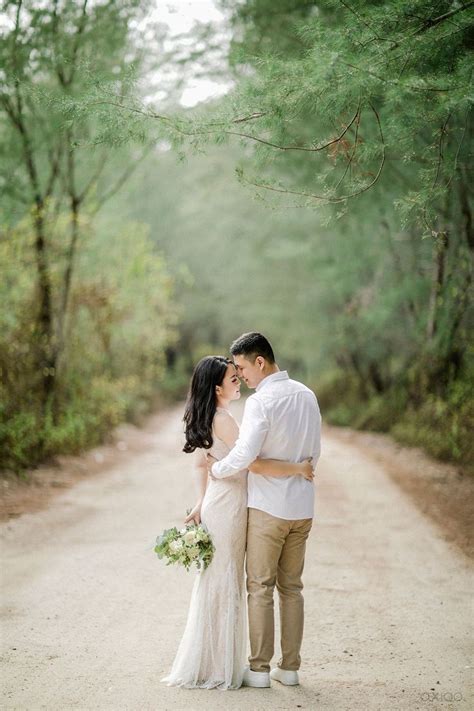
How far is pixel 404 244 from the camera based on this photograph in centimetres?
1641

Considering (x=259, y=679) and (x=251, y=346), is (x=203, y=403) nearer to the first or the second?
(x=251, y=346)

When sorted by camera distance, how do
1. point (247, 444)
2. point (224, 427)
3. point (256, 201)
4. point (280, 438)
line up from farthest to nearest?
point (256, 201) < point (224, 427) < point (280, 438) < point (247, 444)

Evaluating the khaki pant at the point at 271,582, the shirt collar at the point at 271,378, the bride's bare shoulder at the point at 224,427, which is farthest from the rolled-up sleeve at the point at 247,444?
the khaki pant at the point at 271,582

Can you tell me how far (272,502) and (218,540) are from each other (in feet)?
1.28

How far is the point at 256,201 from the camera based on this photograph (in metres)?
5.76

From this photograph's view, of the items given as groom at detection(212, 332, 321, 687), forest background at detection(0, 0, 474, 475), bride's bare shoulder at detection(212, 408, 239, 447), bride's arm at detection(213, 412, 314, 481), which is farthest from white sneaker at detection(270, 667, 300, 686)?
forest background at detection(0, 0, 474, 475)

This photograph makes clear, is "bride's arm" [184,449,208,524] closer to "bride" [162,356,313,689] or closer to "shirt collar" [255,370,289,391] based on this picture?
"bride" [162,356,313,689]

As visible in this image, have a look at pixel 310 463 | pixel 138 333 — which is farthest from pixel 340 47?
pixel 138 333

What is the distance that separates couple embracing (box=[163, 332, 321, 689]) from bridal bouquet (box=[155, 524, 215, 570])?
0.06 m

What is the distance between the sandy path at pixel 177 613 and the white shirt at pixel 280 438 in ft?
3.48

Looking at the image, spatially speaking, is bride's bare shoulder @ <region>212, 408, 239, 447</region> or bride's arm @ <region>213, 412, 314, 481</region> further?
bride's bare shoulder @ <region>212, 408, 239, 447</region>

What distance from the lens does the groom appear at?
4.46 meters

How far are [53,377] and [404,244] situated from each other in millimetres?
7700

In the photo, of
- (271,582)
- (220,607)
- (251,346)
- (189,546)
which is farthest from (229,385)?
(220,607)
